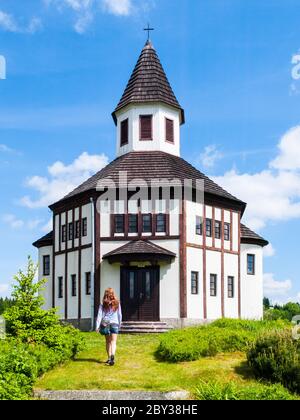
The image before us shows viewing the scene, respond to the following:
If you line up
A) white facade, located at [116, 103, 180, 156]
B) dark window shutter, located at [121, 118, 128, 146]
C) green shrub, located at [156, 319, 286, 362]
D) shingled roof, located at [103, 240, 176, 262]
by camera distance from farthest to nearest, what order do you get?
1. dark window shutter, located at [121, 118, 128, 146]
2. white facade, located at [116, 103, 180, 156]
3. shingled roof, located at [103, 240, 176, 262]
4. green shrub, located at [156, 319, 286, 362]

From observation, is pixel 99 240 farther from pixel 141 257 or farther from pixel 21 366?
pixel 21 366

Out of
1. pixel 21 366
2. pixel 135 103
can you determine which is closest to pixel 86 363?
pixel 21 366

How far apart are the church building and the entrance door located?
0.16 feet

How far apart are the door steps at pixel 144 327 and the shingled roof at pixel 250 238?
916 centimetres

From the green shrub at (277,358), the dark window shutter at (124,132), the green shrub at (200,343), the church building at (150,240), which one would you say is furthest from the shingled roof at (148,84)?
the green shrub at (277,358)

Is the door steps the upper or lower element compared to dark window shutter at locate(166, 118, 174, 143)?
lower

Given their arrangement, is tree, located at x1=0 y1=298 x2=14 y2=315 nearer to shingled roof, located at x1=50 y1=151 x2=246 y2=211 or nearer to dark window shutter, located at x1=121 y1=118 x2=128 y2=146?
shingled roof, located at x1=50 y1=151 x2=246 y2=211

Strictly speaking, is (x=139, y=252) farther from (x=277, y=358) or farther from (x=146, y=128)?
(x=277, y=358)

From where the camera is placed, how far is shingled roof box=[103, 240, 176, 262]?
29266mm

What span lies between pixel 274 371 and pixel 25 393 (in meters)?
6.50

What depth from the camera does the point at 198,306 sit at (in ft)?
101

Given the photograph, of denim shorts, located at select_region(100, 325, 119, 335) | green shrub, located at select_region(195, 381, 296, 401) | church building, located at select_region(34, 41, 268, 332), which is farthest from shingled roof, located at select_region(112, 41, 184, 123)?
green shrub, located at select_region(195, 381, 296, 401)

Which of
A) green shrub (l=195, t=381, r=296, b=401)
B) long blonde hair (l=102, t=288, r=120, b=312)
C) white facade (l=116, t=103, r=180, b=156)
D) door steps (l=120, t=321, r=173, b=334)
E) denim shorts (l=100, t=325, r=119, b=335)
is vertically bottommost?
green shrub (l=195, t=381, r=296, b=401)

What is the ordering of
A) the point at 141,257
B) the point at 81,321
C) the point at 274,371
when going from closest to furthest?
the point at 274,371, the point at 141,257, the point at 81,321
